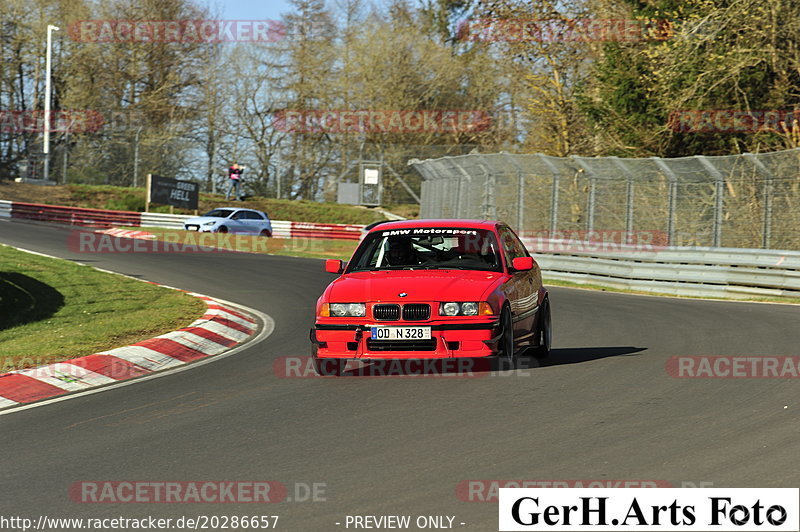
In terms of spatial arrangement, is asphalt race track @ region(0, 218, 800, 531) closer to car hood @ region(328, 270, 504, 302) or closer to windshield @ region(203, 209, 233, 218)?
car hood @ region(328, 270, 504, 302)

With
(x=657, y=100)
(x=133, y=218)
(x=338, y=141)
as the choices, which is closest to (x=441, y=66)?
(x=338, y=141)

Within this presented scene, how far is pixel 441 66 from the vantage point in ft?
188

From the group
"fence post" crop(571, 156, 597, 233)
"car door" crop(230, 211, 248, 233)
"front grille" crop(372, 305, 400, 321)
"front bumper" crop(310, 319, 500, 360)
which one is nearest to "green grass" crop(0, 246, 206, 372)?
"front bumper" crop(310, 319, 500, 360)

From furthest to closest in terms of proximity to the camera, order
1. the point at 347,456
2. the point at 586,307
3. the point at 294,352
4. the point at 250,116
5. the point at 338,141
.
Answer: the point at 250,116
the point at 338,141
the point at 586,307
the point at 294,352
the point at 347,456

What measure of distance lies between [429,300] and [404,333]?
0.36 meters

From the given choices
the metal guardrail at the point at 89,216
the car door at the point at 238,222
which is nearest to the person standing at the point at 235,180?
the metal guardrail at the point at 89,216

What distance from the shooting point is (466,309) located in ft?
29.8

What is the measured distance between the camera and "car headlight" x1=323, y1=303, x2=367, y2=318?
30.5 feet

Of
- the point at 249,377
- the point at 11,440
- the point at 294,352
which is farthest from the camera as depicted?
the point at 294,352

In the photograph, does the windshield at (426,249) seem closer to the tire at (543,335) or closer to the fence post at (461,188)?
the tire at (543,335)

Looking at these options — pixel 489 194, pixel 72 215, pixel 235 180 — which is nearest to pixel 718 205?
pixel 489 194

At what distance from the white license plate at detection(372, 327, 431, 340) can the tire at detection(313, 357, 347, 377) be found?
82 centimetres

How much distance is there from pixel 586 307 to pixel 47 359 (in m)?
9.12

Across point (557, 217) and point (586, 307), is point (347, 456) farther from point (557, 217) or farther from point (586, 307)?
point (557, 217)
